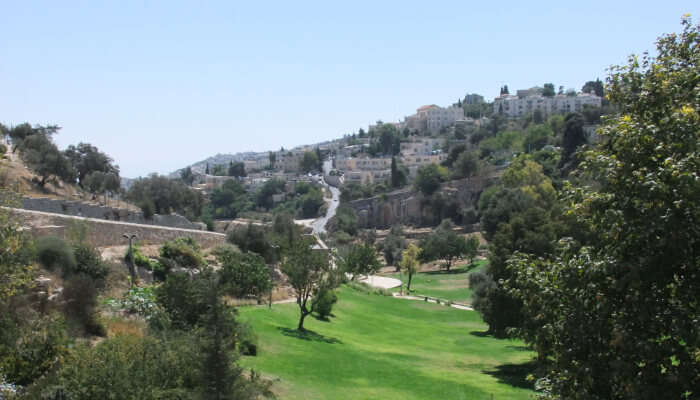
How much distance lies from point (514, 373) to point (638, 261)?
19.0m

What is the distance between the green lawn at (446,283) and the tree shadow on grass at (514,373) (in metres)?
23.6

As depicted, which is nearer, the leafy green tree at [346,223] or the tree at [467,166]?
the leafy green tree at [346,223]

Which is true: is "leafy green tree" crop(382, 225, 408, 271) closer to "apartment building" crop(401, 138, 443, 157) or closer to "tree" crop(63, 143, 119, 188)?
"tree" crop(63, 143, 119, 188)

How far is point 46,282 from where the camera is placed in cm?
1859

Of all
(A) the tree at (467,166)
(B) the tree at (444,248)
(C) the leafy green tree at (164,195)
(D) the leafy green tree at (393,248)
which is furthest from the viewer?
(A) the tree at (467,166)

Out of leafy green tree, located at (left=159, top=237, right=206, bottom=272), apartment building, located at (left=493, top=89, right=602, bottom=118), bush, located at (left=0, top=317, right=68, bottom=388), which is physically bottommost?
bush, located at (left=0, top=317, right=68, bottom=388)

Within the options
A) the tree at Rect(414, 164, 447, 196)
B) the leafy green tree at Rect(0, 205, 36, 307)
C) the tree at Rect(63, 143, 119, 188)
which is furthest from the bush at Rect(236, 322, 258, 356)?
the tree at Rect(414, 164, 447, 196)

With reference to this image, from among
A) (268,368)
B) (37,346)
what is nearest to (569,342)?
(37,346)

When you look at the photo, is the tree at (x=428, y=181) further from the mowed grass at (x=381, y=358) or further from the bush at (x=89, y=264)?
the bush at (x=89, y=264)

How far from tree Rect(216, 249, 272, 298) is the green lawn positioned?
23.3m

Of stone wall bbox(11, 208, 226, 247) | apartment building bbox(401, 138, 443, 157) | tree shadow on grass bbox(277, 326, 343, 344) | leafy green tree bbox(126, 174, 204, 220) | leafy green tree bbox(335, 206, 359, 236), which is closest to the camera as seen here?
stone wall bbox(11, 208, 226, 247)

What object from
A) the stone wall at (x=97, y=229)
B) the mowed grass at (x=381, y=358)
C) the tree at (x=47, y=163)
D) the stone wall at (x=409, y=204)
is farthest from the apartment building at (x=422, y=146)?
the stone wall at (x=97, y=229)

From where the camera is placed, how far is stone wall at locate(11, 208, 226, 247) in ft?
→ 84.6

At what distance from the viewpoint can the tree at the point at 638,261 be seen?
740cm
